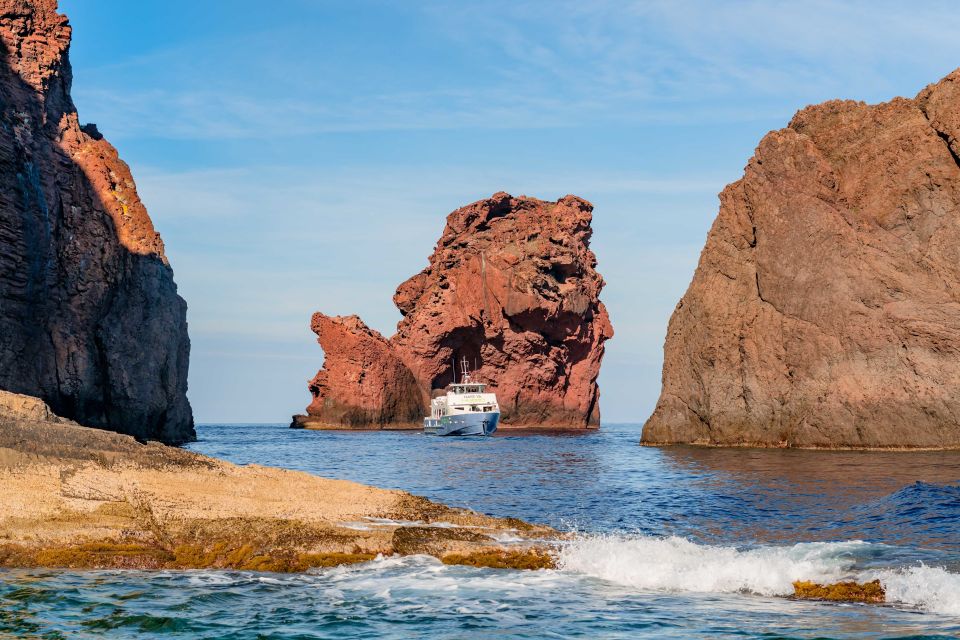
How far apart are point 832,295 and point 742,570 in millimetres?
46046

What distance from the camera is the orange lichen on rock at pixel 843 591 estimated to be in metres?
13.1

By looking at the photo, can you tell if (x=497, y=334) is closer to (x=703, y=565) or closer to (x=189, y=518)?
(x=189, y=518)

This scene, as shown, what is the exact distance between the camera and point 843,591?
1335cm

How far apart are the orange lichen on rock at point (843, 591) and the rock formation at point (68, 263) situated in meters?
45.5

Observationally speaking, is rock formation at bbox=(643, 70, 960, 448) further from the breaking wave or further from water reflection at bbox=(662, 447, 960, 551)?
the breaking wave

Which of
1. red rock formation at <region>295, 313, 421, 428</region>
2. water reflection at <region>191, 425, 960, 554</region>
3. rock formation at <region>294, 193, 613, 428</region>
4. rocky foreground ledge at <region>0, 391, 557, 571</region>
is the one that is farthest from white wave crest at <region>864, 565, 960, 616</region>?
red rock formation at <region>295, 313, 421, 428</region>

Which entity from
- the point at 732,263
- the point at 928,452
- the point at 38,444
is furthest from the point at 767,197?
the point at 38,444

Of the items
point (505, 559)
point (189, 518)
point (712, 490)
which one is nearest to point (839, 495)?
point (712, 490)

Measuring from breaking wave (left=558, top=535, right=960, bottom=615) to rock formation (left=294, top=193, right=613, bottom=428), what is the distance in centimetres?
10202

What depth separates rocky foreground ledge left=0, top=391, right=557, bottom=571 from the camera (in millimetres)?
14711

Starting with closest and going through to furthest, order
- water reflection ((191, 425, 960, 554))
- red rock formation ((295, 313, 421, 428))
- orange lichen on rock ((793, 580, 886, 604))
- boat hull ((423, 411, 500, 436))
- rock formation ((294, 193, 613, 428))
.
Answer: orange lichen on rock ((793, 580, 886, 604)) < water reflection ((191, 425, 960, 554)) < boat hull ((423, 411, 500, 436)) < rock formation ((294, 193, 613, 428)) < red rock formation ((295, 313, 421, 428))

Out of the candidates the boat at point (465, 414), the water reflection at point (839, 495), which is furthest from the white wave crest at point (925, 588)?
the boat at point (465, 414)

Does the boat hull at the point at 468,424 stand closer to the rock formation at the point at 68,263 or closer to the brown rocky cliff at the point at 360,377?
the brown rocky cliff at the point at 360,377

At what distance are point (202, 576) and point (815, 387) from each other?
48.5 meters
